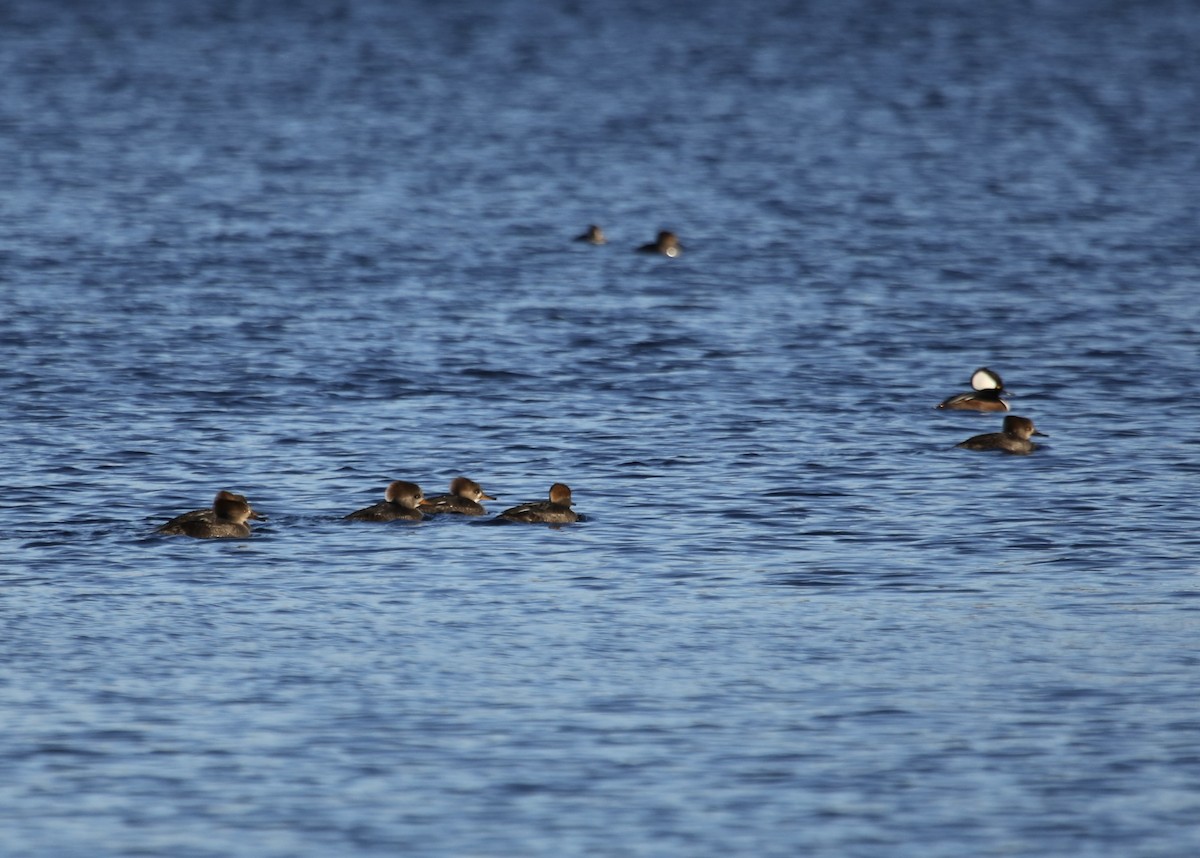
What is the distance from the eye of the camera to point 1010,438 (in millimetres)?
22219

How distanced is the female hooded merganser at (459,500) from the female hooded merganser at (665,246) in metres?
19.0

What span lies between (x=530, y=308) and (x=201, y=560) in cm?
1524

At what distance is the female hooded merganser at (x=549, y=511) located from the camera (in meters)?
18.6

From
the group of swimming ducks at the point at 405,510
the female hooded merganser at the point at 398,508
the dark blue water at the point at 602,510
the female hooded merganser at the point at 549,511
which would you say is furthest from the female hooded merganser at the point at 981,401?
the female hooded merganser at the point at 398,508

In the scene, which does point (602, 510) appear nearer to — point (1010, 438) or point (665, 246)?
point (1010, 438)

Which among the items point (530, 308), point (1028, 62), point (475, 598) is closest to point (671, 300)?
point (530, 308)

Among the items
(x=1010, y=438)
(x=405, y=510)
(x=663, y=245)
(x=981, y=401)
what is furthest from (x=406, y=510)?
(x=663, y=245)

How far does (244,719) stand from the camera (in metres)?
13.8

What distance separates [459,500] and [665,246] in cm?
1927

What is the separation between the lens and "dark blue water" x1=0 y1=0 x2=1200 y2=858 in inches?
500

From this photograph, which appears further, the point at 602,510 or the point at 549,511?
the point at 602,510

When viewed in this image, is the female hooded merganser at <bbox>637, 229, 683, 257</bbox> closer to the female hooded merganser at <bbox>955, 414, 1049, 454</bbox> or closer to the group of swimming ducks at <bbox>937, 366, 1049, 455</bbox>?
the group of swimming ducks at <bbox>937, 366, 1049, 455</bbox>

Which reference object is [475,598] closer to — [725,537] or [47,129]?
[725,537]

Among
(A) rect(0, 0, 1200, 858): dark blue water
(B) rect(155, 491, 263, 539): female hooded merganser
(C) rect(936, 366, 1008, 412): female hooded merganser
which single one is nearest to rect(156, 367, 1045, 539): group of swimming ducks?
(B) rect(155, 491, 263, 539): female hooded merganser
